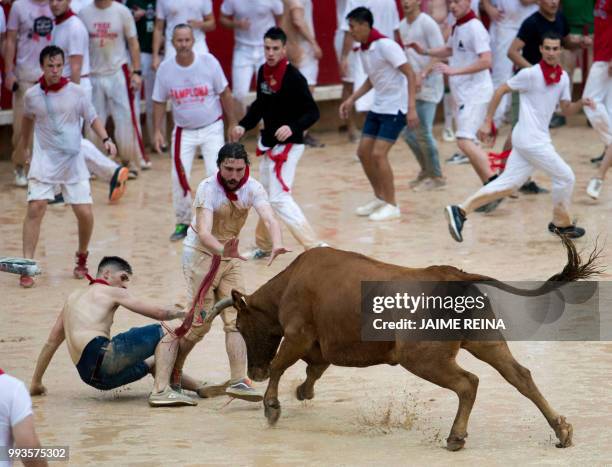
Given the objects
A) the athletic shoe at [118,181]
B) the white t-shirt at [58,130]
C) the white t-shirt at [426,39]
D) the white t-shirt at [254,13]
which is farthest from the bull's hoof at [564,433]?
the white t-shirt at [254,13]

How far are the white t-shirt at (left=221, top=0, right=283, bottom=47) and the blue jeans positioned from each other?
3031mm

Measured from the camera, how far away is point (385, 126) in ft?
45.9

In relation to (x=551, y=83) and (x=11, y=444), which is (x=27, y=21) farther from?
(x=11, y=444)

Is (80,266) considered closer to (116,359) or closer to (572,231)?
(116,359)

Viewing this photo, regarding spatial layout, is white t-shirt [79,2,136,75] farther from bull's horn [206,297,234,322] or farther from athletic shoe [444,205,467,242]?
bull's horn [206,297,234,322]

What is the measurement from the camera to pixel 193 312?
28.5 feet

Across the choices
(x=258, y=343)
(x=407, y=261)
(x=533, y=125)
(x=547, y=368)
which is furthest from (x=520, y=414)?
(x=533, y=125)

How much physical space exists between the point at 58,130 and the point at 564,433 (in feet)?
19.9

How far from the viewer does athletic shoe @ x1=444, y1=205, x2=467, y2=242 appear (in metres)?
12.6

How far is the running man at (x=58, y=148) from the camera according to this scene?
39.1 feet

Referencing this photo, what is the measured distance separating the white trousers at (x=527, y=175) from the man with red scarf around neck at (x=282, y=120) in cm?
162

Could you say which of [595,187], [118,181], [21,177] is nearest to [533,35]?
[595,187]

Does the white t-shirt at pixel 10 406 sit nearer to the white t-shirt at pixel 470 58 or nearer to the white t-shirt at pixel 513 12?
the white t-shirt at pixel 470 58

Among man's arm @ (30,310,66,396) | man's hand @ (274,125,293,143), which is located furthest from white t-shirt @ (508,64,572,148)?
man's arm @ (30,310,66,396)
